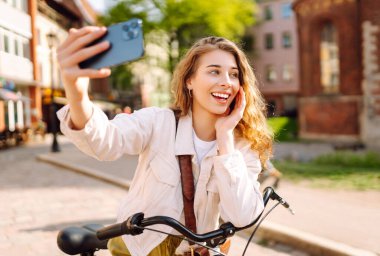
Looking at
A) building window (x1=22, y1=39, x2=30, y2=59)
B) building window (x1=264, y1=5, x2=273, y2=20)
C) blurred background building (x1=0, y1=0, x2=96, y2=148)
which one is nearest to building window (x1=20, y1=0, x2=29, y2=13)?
blurred background building (x1=0, y1=0, x2=96, y2=148)

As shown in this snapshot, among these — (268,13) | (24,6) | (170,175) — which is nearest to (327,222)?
(170,175)

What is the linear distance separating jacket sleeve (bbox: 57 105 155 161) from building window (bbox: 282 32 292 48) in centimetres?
4005

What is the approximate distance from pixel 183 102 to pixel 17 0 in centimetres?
103

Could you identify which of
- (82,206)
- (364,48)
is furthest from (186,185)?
(364,48)

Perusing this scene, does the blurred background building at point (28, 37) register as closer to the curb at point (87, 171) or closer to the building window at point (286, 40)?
the curb at point (87, 171)

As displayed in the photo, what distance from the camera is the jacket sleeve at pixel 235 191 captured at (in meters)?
1.76

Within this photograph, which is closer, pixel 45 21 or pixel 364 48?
pixel 45 21

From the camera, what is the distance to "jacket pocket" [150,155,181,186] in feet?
6.30

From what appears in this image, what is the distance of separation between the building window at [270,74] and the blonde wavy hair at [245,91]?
39762mm

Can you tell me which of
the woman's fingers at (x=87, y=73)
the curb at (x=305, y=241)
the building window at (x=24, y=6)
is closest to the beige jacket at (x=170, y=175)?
the woman's fingers at (x=87, y=73)

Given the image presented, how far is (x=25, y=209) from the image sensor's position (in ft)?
22.2

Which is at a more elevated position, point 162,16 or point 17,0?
point 162,16

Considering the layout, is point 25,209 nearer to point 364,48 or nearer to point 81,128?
point 81,128

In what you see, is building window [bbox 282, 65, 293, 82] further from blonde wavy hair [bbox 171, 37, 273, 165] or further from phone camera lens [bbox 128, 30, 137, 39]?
phone camera lens [bbox 128, 30, 137, 39]
